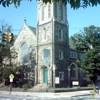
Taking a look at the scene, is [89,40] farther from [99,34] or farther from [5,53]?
[5,53]

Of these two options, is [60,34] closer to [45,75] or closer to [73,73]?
[45,75]

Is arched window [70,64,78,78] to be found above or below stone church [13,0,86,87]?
below

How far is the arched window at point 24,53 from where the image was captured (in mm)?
46919

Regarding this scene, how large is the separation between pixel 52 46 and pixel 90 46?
353 inches

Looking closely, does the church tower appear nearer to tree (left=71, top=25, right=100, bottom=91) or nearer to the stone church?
the stone church

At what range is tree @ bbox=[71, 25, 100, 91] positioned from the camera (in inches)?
1304

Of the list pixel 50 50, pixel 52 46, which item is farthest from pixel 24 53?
pixel 52 46

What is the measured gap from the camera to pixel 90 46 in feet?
112

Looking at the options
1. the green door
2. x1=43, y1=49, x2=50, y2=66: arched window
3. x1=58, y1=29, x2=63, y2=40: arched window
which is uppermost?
x1=58, y1=29, x2=63, y2=40: arched window

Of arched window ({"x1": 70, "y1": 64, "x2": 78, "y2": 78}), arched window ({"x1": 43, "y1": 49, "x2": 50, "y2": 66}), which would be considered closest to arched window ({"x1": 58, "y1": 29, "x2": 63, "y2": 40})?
arched window ({"x1": 43, "y1": 49, "x2": 50, "y2": 66})

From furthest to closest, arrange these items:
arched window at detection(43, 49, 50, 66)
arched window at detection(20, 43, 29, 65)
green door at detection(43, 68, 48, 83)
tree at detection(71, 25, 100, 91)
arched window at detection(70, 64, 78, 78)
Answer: arched window at detection(20, 43, 29, 65) < arched window at detection(70, 64, 78, 78) < green door at detection(43, 68, 48, 83) < arched window at detection(43, 49, 50, 66) < tree at detection(71, 25, 100, 91)

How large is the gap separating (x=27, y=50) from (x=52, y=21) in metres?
8.92

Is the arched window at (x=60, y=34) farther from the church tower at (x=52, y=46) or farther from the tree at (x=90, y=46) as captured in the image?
the tree at (x=90, y=46)

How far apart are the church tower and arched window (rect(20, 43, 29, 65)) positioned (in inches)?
147
